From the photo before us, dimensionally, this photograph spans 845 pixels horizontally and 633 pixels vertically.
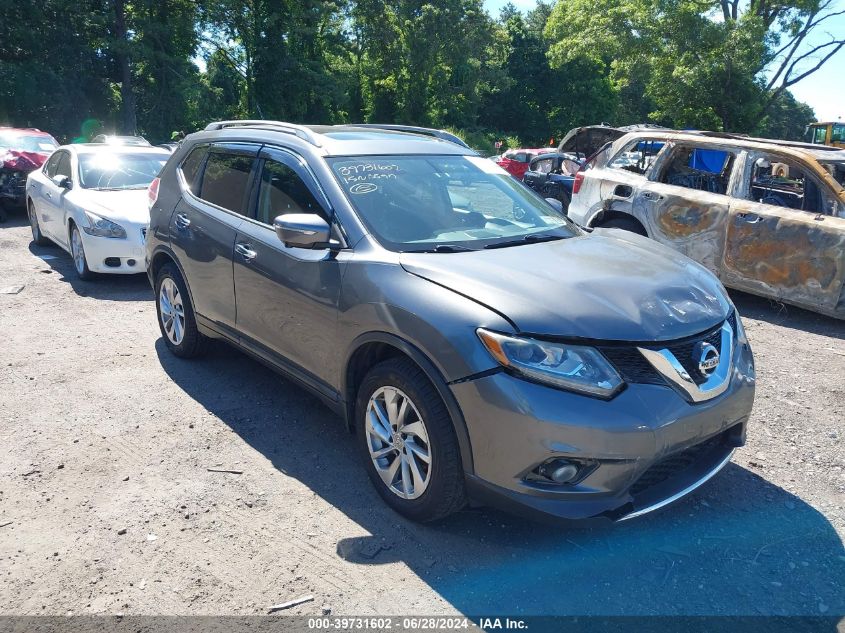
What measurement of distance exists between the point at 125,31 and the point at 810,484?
116 ft

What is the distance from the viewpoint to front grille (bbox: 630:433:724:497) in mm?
2854

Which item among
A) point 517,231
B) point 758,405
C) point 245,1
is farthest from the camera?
point 245,1

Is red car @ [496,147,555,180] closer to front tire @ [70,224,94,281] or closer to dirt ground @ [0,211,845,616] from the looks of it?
front tire @ [70,224,94,281]

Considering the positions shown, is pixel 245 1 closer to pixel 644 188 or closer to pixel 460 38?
pixel 460 38

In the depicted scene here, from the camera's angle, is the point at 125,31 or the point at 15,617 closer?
the point at 15,617

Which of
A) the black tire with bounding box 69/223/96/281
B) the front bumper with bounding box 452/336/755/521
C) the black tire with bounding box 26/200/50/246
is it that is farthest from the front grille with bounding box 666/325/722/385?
the black tire with bounding box 26/200/50/246

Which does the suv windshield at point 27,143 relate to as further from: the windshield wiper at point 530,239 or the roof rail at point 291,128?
the windshield wiper at point 530,239

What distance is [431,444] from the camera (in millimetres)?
2963

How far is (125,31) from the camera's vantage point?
31688 millimetres

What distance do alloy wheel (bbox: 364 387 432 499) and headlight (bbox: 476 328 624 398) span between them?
1.77 ft

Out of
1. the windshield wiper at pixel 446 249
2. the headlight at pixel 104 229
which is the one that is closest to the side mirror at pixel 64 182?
the headlight at pixel 104 229

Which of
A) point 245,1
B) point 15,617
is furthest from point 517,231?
point 245,1

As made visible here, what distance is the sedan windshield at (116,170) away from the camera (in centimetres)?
867

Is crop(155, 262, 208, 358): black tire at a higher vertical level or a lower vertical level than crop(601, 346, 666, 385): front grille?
lower
